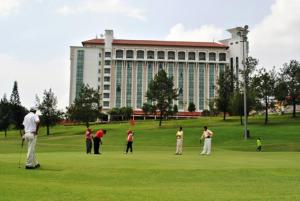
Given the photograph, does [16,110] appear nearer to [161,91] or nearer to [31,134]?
[161,91]

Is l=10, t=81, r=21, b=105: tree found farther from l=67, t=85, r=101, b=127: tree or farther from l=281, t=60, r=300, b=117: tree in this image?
l=281, t=60, r=300, b=117: tree

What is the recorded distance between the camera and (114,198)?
1049cm

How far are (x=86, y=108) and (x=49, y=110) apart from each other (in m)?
11.4

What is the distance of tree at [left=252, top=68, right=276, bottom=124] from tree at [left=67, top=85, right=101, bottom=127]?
39.9 m

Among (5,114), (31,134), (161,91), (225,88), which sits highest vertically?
(225,88)

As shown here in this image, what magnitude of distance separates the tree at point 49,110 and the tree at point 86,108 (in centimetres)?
563

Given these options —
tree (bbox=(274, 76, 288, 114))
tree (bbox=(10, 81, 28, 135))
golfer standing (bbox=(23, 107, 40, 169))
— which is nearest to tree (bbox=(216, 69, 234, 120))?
tree (bbox=(274, 76, 288, 114))

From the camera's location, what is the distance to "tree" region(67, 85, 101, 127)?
107875 mm

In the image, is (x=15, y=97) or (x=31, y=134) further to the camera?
(x=15, y=97)

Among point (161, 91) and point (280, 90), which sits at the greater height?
point (280, 90)

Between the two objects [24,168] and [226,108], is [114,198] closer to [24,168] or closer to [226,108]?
[24,168]

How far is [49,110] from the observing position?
11362 centimetres

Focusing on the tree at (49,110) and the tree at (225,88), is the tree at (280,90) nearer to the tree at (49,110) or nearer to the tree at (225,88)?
the tree at (225,88)

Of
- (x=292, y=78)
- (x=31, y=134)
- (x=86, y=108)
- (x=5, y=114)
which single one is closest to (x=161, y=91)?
(x=86, y=108)
